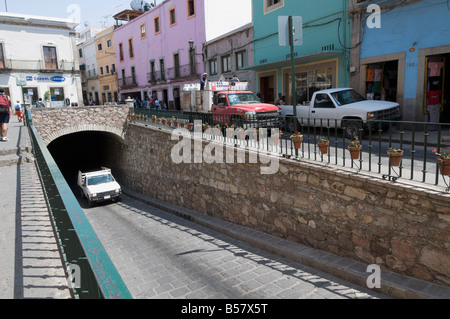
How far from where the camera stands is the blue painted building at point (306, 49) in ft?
48.4

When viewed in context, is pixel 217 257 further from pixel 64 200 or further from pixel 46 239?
pixel 64 200

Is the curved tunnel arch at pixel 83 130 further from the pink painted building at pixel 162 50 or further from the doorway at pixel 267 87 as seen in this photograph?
the doorway at pixel 267 87

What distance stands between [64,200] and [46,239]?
106 centimetres

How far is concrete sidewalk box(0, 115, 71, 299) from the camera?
2.88 m

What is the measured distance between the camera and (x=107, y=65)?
1656 inches

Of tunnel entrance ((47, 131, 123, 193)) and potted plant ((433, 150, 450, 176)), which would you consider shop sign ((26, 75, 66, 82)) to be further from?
potted plant ((433, 150, 450, 176))

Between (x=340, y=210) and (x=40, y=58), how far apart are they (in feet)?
116

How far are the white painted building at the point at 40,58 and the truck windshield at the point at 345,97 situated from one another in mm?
28364

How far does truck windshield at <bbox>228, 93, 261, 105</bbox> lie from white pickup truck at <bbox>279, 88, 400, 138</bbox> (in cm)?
158

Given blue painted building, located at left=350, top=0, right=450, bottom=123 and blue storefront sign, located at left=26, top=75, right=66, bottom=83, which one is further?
blue storefront sign, located at left=26, top=75, right=66, bottom=83

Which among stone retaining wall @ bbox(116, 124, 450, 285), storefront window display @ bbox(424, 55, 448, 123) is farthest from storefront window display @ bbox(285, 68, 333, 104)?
stone retaining wall @ bbox(116, 124, 450, 285)

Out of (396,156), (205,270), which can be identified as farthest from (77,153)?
(396,156)

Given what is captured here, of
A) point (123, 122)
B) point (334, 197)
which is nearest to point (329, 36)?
point (334, 197)

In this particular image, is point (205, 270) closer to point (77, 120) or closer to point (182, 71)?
point (77, 120)
